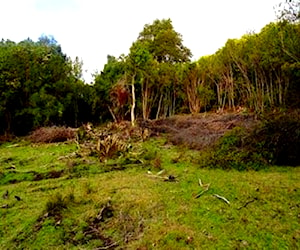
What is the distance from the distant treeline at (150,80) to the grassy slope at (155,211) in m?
7.02

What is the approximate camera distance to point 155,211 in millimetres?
5371

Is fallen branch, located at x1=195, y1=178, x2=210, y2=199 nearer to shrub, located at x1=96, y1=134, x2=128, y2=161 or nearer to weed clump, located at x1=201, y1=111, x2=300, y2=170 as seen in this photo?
weed clump, located at x1=201, y1=111, x2=300, y2=170

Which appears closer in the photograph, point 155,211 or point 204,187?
point 155,211

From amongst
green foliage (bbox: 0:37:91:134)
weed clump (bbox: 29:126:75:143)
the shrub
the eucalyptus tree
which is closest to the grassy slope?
the shrub

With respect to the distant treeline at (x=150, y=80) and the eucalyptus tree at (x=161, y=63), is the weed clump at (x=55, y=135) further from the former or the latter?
the eucalyptus tree at (x=161, y=63)

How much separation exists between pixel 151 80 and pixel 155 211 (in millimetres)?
19058

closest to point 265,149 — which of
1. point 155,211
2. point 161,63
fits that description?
point 155,211

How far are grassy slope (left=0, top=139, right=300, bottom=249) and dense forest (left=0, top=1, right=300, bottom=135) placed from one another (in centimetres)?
700

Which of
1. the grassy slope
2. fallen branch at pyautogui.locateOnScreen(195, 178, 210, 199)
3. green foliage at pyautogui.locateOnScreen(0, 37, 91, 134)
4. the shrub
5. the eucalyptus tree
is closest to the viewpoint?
the grassy slope

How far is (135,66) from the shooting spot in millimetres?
20594

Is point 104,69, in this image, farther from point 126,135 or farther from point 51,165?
point 51,165

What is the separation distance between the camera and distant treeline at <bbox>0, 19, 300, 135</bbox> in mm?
19250

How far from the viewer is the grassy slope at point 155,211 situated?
450 centimetres

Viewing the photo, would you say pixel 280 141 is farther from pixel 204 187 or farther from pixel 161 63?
pixel 161 63
